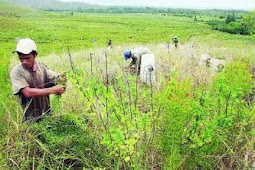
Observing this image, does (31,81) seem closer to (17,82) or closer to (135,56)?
(17,82)

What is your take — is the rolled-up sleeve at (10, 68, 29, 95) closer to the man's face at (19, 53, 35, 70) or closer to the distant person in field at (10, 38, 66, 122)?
the distant person in field at (10, 38, 66, 122)

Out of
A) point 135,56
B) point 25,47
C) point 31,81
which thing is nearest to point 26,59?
point 25,47

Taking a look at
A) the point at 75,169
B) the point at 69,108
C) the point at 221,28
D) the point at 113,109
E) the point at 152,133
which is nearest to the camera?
the point at 113,109

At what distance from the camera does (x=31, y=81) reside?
3168mm

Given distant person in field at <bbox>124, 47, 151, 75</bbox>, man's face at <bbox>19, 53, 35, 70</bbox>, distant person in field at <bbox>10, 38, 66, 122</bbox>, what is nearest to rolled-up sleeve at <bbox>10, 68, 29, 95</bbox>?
distant person in field at <bbox>10, 38, 66, 122</bbox>

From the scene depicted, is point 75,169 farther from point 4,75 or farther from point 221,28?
point 221,28

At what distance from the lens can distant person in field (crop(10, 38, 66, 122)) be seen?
291 cm

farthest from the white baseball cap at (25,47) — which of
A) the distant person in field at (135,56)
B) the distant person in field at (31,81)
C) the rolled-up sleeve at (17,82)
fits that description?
the distant person in field at (135,56)

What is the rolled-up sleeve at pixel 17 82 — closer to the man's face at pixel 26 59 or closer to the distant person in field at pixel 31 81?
the distant person in field at pixel 31 81

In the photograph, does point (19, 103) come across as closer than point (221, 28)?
Yes

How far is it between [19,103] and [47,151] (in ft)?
2.61

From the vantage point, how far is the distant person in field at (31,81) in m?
2.91

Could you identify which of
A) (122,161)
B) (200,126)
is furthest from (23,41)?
(200,126)

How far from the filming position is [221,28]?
161 ft
